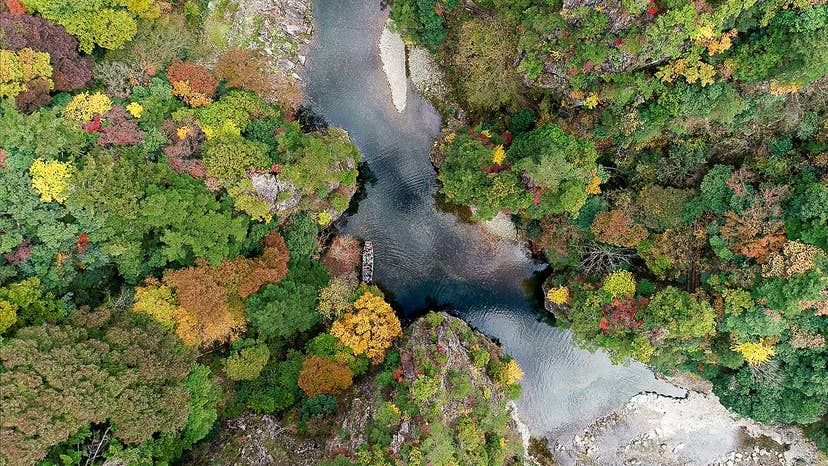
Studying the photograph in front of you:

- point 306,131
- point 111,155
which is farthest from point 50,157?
point 306,131

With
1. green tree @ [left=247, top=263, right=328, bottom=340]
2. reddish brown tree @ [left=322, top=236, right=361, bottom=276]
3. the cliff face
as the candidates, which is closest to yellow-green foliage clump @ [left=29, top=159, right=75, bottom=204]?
green tree @ [left=247, top=263, right=328, bottom=340]

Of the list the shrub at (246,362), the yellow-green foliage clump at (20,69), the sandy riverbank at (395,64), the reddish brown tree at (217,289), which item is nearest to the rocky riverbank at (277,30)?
the sandy riverbank at (395,64)

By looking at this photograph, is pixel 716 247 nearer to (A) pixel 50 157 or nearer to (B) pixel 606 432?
(B) pixel 606 432

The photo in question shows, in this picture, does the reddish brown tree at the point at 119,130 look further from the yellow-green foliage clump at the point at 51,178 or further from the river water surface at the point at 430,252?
the river water surface at the point at 430,252

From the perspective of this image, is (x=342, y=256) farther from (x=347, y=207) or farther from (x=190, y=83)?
(x=190, y=83)

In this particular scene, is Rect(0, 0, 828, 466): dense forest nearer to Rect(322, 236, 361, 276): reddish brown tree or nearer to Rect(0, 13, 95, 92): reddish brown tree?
Rect(0, 13, 95, 92): reddish brown tree

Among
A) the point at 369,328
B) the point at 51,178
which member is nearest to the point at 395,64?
the point at 369,328
